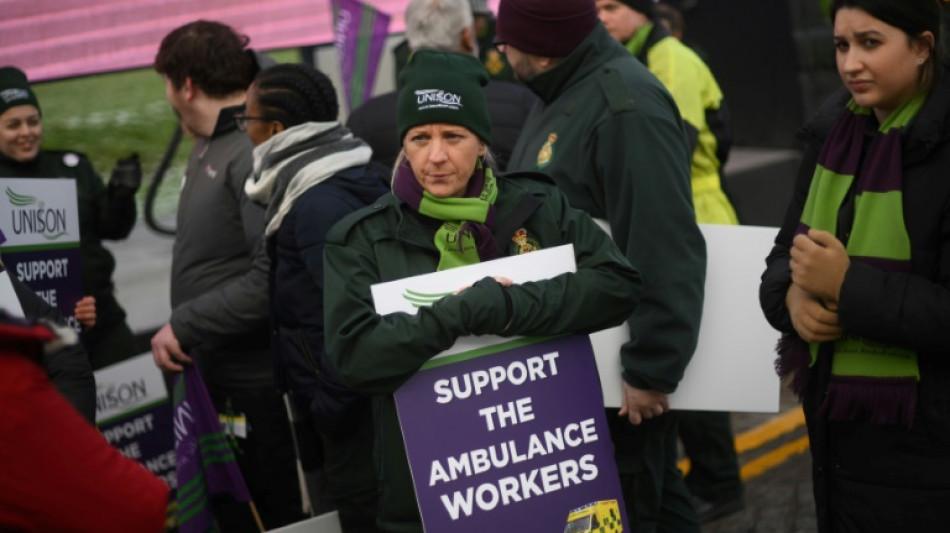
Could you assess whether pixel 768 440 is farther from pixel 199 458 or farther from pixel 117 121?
pixel 117 121

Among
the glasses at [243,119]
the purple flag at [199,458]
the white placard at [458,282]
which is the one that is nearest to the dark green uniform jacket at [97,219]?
the purple flag at [199,458]

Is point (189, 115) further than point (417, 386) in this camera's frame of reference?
Yes

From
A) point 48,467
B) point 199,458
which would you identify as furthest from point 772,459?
point 48,467

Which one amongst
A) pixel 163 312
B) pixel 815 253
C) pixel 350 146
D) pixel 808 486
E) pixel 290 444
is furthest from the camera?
pixel 163 312

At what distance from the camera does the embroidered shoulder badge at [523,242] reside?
329cm

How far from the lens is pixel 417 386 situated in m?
3.07

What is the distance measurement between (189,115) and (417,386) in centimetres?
228

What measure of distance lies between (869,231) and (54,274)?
9.91 feet

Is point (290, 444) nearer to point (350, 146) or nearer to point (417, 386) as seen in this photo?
point (350, 146)

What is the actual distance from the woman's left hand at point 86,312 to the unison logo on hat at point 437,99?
Answer: 2.23m

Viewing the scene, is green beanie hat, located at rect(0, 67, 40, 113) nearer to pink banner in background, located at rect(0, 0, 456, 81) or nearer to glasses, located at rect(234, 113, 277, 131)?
pink banner in background, located at rect(0, 0, 456, 81)

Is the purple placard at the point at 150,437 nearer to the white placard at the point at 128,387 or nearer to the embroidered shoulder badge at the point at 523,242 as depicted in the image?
the white placard at the point at 128,387

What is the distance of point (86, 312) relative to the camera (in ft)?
16.5

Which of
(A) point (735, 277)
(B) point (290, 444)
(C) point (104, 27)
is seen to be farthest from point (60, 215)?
(A) point (735, 277)
